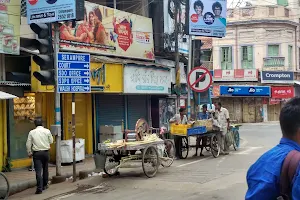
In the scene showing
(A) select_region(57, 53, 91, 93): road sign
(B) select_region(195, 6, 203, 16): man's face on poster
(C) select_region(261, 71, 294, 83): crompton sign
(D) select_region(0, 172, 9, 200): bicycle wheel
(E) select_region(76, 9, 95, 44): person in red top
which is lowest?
(D) select_region(0, 172, 9, 200): bicycle wheel

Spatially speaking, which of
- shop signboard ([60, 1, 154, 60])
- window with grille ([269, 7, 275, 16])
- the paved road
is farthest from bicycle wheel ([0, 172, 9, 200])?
window with grille ([269, 7, 275, 16])

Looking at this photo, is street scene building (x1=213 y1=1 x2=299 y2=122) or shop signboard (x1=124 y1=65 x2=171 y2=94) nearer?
shop signboard (x1=124 y1=65 x2=171 y2=94)

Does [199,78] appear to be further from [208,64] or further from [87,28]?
[208,64]

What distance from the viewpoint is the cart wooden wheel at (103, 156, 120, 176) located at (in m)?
11.1

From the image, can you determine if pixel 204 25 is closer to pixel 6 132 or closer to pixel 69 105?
pixel 69 105

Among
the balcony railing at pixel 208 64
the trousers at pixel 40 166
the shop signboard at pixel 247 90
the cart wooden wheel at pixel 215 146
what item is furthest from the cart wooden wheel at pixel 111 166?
the balcony railing at pixel 208 64

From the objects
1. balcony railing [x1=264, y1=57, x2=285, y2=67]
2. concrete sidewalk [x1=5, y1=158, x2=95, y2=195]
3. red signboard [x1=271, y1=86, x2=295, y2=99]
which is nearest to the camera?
concrete sidewalk [x1=5, y1=158, x2=95, y2=195]

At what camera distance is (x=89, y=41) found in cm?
1527

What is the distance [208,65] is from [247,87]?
16.3 feet

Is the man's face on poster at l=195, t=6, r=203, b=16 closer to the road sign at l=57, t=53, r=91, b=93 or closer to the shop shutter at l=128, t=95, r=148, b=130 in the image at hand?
the shop shutter at l=128, t=95, r=148, b=130

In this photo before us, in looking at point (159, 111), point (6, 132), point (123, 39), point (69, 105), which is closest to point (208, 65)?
point (159, 111)

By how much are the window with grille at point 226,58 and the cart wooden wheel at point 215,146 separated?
86.7 feet

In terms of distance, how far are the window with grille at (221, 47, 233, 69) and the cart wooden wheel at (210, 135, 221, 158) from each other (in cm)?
2642

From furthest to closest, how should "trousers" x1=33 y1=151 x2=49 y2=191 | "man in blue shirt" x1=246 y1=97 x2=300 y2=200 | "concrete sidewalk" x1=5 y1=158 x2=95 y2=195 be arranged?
"concrete sidewalk" x1=5 y1=158 x2=95 y2=195
"trousers" x1=33 y1=151 x2=49 y2=191
"man in blue shirt" x1=246 y1=97 x2=300 y2=200
